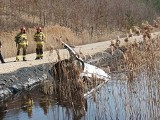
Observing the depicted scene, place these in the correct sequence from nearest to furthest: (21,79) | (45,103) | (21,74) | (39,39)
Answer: (45,103), (21,79), (21,74), (39,39)

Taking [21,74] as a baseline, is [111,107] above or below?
below

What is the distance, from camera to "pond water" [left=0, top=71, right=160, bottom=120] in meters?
9.79

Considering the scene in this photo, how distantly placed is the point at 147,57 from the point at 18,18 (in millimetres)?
28447

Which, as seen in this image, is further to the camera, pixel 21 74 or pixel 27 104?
pixel 21 74

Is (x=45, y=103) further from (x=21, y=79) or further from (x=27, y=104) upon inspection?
(x=21, y=79)

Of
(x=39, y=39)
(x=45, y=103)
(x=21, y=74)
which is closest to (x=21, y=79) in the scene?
(x=21, y=74)

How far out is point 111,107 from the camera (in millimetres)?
11352

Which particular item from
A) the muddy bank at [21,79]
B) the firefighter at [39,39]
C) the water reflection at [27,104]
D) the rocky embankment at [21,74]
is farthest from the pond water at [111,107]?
the firefighter at [39,39]

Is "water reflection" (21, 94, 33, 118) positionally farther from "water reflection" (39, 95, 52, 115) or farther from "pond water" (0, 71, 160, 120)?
"water reflection" (39, 95, 52, 115)

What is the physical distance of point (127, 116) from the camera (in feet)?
32.2

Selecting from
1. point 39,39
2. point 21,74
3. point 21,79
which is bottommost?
point 21,79

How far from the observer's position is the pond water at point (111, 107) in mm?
9789

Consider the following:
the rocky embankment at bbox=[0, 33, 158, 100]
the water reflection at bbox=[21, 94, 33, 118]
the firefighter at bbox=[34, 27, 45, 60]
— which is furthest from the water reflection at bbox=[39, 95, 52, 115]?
the firefighter at bbox=[34, 27, 45, 60]

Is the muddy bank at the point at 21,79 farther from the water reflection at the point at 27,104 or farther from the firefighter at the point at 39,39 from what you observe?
the firefighter at the point at 39,39
